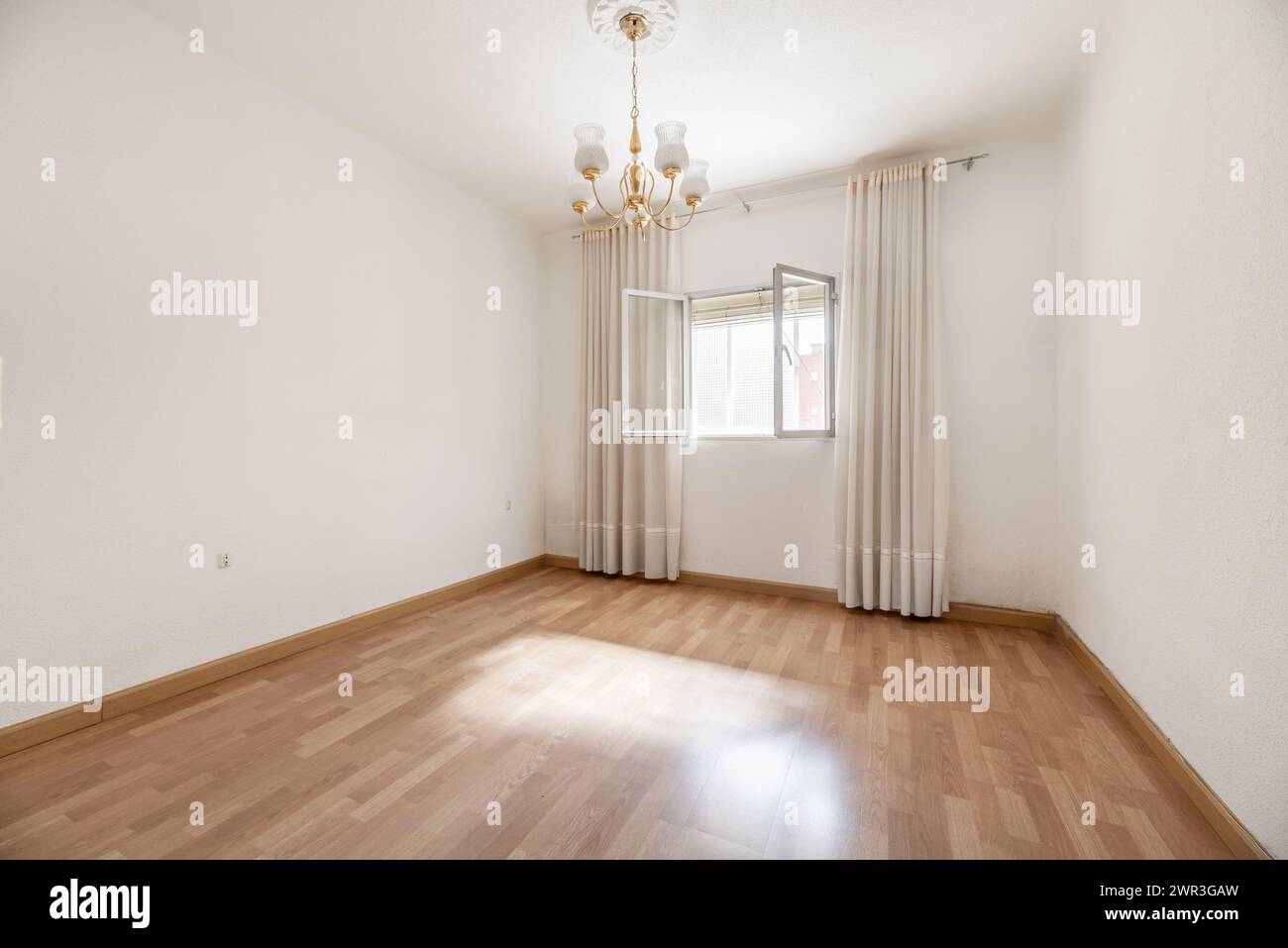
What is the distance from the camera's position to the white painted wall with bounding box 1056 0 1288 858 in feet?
4.11

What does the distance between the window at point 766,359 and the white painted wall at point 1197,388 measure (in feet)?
4.78

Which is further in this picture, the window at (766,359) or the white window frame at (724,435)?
the white window frame at (724,435)

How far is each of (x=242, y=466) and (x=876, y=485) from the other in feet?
12.0

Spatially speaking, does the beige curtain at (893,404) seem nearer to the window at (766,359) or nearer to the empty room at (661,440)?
the empty room at (661,440)

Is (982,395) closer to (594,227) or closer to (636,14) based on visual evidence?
(636,14)

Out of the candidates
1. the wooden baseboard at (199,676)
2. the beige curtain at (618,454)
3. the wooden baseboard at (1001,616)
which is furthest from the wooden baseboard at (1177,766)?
the wooden baseboard at (199,676)

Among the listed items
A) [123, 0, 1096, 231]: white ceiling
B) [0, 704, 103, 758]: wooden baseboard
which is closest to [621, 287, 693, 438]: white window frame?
[123, 0, 1096, 231]: white ceiling

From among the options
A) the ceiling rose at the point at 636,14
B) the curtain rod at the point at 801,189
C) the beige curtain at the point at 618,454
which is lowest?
the beige curtain at the point at 618,454

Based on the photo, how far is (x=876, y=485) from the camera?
11.0ft

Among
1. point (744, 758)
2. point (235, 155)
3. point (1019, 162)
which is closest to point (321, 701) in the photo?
point (744, 758)

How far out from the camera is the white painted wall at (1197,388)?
1.25m

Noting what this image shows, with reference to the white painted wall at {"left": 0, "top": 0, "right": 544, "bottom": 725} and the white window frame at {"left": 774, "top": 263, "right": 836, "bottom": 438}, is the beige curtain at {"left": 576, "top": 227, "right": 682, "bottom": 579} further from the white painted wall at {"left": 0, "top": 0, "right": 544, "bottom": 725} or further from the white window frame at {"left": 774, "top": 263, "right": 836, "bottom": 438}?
the white painted wall at {"left": 0, "top": 0, "right": 544, "bottom": 725}

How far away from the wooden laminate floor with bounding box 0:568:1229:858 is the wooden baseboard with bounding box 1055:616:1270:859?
0.04 meters

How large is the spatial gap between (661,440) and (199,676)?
3.02 metres
